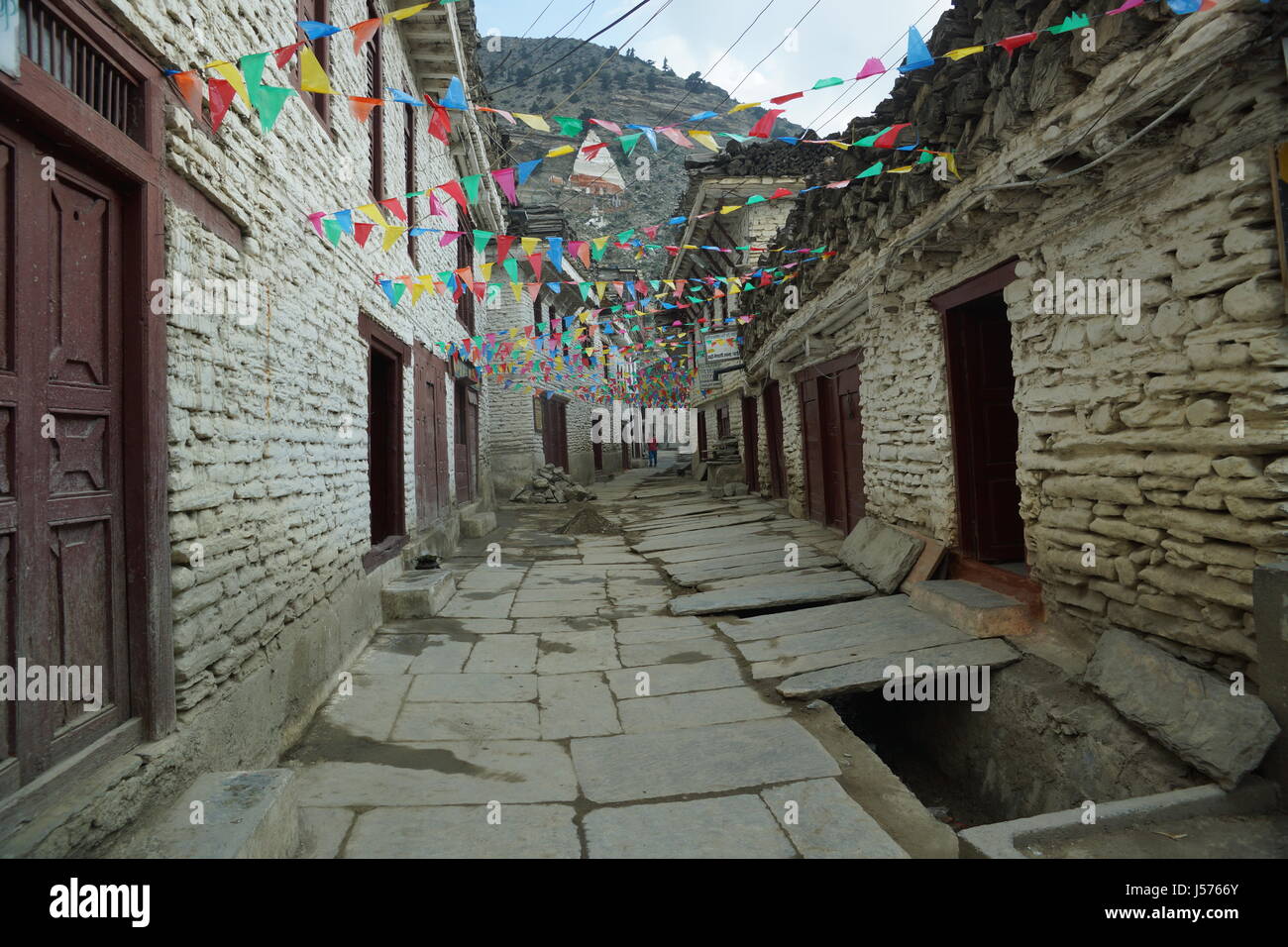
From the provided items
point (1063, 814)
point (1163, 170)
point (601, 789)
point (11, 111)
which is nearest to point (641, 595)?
point (601, 789)

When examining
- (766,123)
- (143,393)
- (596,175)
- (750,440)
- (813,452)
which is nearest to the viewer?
(143,393)

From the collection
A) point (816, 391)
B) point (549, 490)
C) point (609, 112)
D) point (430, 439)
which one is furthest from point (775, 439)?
point (609, 112)

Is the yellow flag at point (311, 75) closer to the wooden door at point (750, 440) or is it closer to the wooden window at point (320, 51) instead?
the wooden window at point (320, 51)

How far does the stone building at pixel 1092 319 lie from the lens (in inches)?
106

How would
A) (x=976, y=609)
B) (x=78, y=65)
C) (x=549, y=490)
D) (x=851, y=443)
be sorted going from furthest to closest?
(x=549, y=490) → (x=851, y=443) → (x=976, y=609) → (x=78, y=65)

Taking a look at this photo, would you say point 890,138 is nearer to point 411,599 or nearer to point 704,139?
point 704,139

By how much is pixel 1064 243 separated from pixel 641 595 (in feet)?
14.5

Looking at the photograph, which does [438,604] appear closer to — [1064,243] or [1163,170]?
[1064,243]

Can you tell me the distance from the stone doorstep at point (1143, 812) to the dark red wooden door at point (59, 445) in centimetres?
312

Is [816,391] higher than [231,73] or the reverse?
the reverse

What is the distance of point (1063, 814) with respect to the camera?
2.53m

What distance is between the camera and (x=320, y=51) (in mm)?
4977

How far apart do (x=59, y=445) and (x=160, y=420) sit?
377 millimetres

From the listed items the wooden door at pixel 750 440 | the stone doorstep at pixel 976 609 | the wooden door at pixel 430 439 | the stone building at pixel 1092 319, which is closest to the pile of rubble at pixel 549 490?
the wooden door at pixel 750 440
